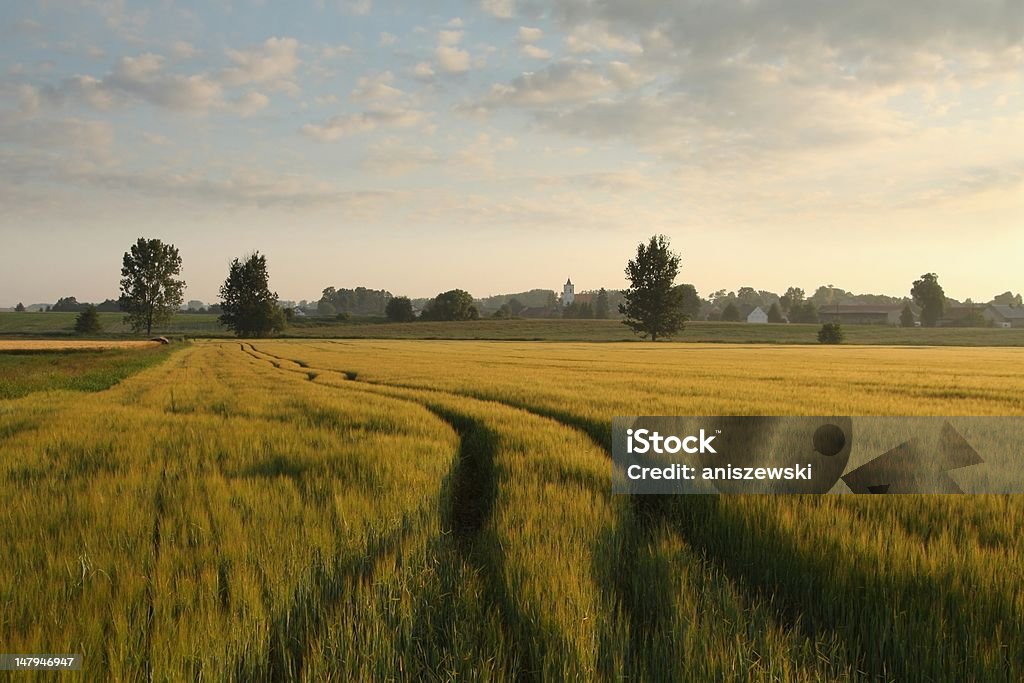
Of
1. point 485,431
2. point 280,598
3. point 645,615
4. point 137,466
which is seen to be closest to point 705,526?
point 645,615

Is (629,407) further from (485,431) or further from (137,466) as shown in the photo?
(137,466)

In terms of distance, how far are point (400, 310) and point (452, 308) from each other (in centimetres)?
1339

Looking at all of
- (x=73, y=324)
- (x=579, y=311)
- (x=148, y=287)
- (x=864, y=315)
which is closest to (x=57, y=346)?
(x=148, y=287)

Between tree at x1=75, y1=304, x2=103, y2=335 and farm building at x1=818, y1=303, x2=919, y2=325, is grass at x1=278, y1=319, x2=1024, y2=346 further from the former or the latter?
farm building at x1=818, y1=303, x2=919, y2=325

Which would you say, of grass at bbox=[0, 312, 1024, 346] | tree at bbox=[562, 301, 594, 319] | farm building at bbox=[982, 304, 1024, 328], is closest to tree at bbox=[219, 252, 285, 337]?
grass at bbox=[0, 312, 1024, 346]

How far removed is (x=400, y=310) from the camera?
138500mm

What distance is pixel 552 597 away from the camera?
9.11ft

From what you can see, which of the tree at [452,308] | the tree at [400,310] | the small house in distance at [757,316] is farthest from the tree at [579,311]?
the small house in distance at [757,316]

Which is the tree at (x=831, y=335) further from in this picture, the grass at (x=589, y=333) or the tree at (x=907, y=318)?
the tree at (x=907, y=318)

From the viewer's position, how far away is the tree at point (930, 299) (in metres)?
148

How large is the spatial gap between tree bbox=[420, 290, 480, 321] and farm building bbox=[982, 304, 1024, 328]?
13704 cm

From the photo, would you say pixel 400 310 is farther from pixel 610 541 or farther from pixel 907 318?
pixel 610 541

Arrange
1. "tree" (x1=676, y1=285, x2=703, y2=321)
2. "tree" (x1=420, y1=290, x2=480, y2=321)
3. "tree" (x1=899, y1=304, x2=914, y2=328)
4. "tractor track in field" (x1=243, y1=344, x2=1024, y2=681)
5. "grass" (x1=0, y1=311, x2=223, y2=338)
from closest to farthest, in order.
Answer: "tractor track in field" (x1=243, y1=344, x2=1024, y2=681) < "grass" (x1=0, y1=311, x2=223, y2=338) < "tree" (x1=420, y1=290, x2=480, y2=321) < "tree" (x1=899, y1=304, x2=914, y2=328) < "tree" (x1=676, y1=285, x2=703, y2=321)

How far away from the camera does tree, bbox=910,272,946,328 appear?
5807 inches
